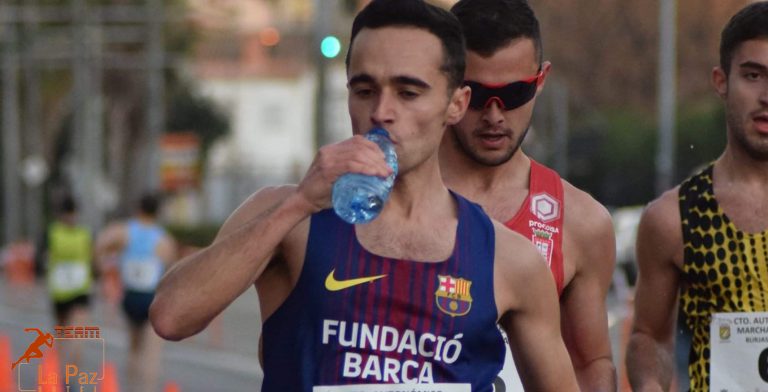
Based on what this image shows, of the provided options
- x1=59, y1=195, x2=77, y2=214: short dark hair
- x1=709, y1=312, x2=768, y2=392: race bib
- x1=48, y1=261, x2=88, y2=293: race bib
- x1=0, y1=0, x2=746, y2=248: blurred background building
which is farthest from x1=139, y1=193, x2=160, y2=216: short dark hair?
x1=0, y1=0, x2=746, y2=248: blurred background building

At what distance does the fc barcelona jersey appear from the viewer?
3811mm

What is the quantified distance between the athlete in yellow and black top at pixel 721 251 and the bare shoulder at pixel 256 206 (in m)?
1.97

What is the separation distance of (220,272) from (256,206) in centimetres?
27

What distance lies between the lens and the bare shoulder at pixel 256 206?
149 inches

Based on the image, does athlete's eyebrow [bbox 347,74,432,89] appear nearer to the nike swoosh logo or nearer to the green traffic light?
the nike swoosh logo

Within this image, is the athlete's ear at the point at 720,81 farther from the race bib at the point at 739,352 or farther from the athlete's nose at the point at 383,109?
the athlete's nose at the point at 383,109

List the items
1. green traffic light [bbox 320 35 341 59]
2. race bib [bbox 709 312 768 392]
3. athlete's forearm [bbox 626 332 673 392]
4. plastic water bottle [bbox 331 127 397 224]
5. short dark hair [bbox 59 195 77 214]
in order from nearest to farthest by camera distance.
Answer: plastic water bottle [bbox 331 127 397 224]
race bib [bbox 709 312 768 392]
athlete's forearm [bbox 626 332 673 392]
green traffic light [bbox 320 35 341 59]
short dark hair [bbox 59 195 77 214]

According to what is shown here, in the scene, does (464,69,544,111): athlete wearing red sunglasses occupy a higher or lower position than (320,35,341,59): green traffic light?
lower

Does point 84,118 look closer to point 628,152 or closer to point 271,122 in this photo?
point 628,152

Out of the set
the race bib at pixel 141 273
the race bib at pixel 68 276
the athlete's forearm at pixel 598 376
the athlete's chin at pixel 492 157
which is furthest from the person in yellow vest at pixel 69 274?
the athlete's chin at pixel 492 157

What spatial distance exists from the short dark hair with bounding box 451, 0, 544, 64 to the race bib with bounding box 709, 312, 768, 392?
1.02 meters

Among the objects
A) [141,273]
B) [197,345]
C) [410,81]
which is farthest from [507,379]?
[197,345]

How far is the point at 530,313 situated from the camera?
4051mm

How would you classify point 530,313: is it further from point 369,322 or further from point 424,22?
point 424,22
